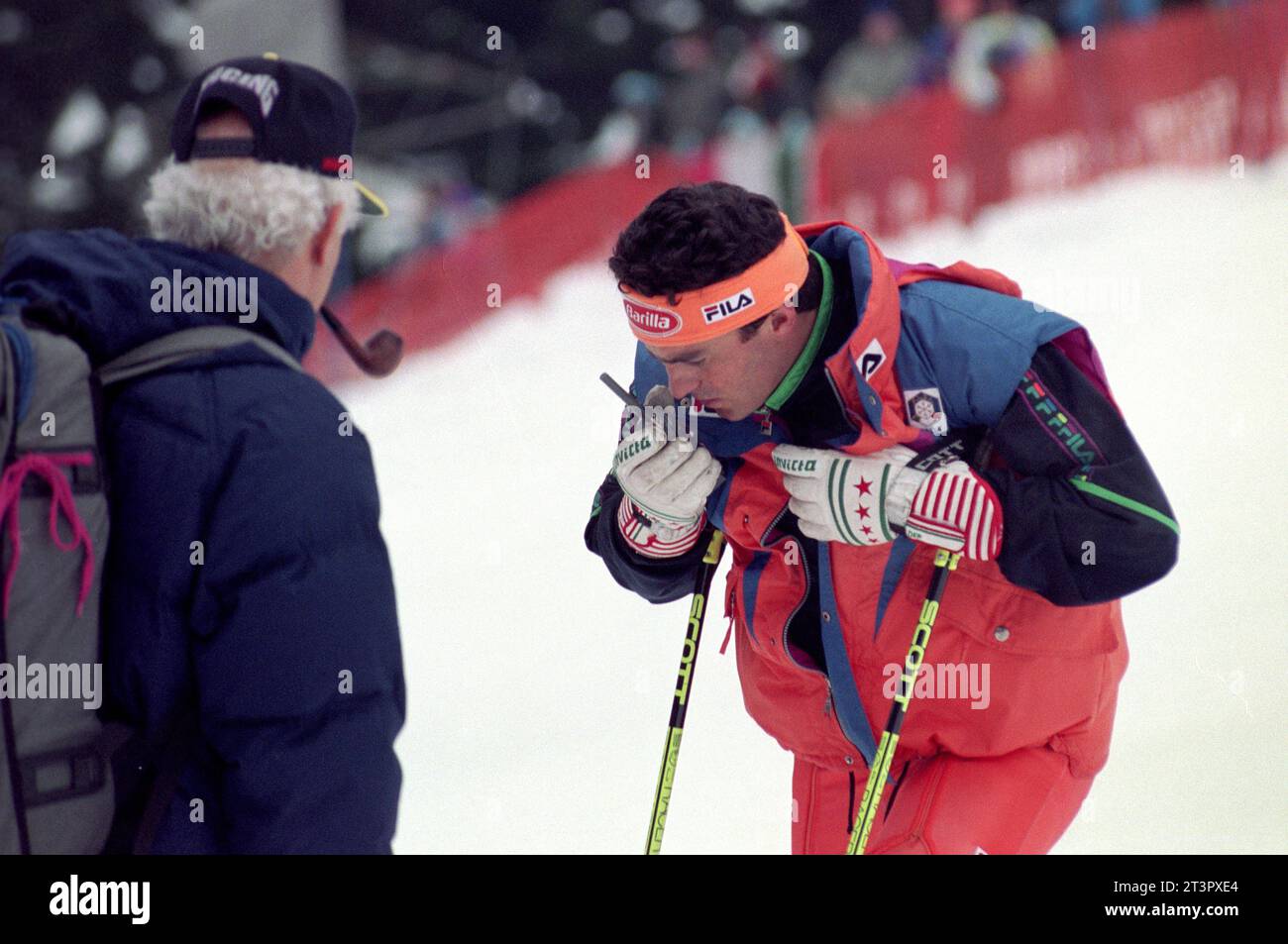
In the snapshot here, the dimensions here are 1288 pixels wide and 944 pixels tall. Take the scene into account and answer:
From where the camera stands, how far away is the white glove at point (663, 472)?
111 inches

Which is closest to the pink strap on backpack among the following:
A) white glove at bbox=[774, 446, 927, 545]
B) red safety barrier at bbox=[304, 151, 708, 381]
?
white glove at bbox=[774, 446, 927, 545]

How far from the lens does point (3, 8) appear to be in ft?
56.9

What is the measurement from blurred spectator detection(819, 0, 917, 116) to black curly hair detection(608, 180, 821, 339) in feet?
32.6

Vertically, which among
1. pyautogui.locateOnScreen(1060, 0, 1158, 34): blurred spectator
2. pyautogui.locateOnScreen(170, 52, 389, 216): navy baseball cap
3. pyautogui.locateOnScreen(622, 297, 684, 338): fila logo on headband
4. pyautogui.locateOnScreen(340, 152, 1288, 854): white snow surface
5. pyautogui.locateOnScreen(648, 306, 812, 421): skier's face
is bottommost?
pyautogui.locateOnScreen(340, 152, 1288, 854): white snow surface

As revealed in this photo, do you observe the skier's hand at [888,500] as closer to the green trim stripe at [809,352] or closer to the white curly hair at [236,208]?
the green trim stripe at [809,352]

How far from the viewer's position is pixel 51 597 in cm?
189

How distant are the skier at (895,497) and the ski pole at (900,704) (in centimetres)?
8

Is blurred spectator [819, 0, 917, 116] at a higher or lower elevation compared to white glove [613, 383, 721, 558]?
higher

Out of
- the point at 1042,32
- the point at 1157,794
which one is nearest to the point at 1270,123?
the point at 1042,32

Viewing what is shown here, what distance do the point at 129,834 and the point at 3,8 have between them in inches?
709

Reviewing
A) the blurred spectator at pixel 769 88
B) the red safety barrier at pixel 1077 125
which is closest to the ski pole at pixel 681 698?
the red safety barrier at pixel 1077 125

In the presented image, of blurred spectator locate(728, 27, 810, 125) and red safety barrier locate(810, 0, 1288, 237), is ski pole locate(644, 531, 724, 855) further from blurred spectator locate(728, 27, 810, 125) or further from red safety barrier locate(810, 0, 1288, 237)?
blurred spectator locate(728, 27, 810, 125)

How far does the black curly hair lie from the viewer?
8.89 feet
